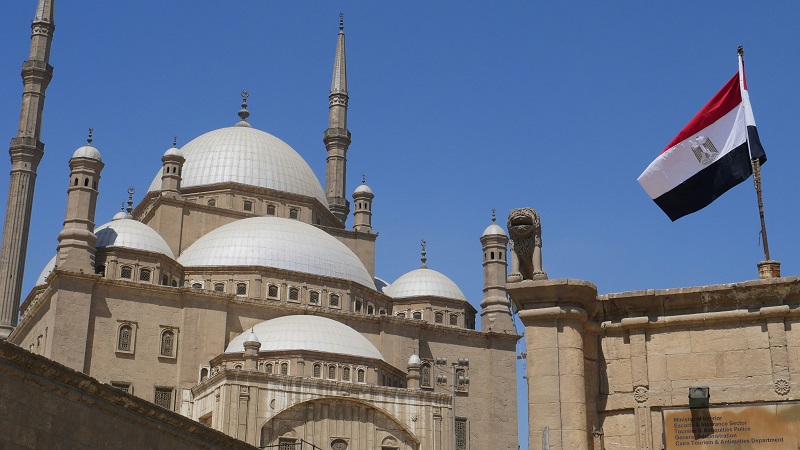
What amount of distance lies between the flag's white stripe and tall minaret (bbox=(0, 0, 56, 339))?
31.3m

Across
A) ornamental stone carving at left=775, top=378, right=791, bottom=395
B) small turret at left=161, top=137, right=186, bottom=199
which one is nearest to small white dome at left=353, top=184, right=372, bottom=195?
small turret at left=161, top=137, right=186, bottom=199

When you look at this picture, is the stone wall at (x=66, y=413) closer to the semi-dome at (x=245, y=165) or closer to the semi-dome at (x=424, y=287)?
the semi-dome at (x=424, y=287)

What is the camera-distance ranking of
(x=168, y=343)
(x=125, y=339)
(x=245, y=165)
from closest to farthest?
(x=125, y=339) < (x=168, y=343) < (x=245, y=165)

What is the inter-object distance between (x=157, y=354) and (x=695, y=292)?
2520 centimetres

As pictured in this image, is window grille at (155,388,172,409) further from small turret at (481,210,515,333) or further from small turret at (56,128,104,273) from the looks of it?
small turret at (481,210,515,333)

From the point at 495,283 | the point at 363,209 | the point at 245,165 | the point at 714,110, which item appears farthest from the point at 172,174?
the point at 714,110

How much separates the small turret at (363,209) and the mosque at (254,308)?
7 centimetres

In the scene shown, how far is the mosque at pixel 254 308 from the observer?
1233 inches

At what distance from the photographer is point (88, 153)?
35.7 meters

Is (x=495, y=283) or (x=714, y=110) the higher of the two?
(x=495, y=283)

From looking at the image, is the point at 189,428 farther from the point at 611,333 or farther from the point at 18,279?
the point at 18,279

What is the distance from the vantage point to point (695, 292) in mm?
11445

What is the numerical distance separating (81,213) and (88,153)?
209cm

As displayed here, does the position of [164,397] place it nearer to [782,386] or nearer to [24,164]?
[24,164]
